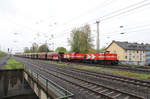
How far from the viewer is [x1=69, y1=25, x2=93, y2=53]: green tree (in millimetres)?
41112

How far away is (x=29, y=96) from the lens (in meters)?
17.9

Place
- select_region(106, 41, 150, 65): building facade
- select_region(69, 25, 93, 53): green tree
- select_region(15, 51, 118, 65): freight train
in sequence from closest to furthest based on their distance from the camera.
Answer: select_region(15, 51, 118, 65): freight train, select_region(69, 25, 93, 53): green tree, select_region(106, 41, 150, 65): building facade

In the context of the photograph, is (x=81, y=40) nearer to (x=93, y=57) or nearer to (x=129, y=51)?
(x=93, y=57)

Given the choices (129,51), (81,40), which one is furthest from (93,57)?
(129,51)

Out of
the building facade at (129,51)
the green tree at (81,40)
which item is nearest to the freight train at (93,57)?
the green tree at (81,40)

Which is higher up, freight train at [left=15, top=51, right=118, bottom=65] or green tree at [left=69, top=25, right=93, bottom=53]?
green tree at [left=69, top=25, right=93, bottom=53]

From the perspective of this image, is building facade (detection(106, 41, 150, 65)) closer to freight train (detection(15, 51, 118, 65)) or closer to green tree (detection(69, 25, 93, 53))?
green tree (detection(69, 25, 93, 53))

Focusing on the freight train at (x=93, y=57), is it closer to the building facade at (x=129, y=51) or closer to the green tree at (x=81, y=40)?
the green tree at (x=81, y=40)

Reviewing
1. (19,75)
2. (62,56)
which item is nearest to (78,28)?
(62,56)

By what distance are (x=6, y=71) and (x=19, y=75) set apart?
2.25 m

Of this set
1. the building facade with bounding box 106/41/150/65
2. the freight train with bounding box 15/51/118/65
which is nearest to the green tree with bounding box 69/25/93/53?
the freight train with bounding box 15/51/118/65

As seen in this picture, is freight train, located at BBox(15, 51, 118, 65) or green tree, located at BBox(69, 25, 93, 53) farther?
green tree, located at BBox(69, 25, 93, 53)

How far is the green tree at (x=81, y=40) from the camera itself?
4111 cm

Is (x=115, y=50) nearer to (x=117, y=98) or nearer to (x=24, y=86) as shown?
(x=24, y=86)
